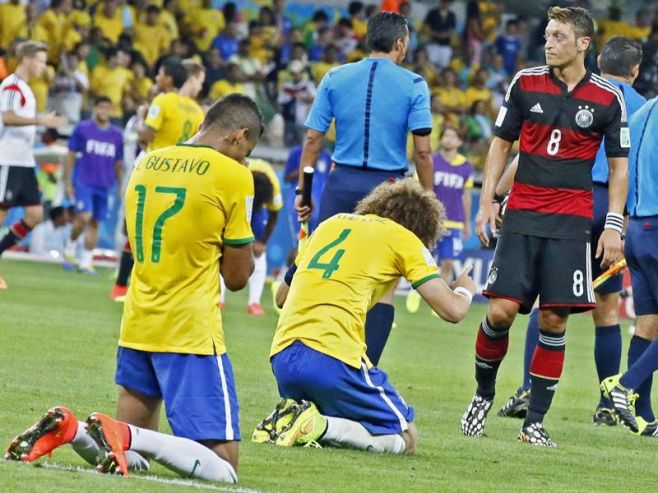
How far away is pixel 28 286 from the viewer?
17625 mm

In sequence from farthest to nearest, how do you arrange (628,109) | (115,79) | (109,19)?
(109,19), (115,79), (628,109)

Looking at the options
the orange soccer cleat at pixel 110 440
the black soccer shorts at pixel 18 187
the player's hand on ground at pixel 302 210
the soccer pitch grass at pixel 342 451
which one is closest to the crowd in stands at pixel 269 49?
the black soccer shorts at pixel 18 187

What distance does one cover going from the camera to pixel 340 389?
25.4 feet

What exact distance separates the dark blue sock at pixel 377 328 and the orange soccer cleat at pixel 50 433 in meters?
3.78

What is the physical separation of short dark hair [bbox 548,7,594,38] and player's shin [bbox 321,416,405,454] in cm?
245

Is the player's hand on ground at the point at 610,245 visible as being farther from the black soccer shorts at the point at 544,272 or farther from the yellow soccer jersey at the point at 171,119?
the yellow soccer jersey at the point at 171,119

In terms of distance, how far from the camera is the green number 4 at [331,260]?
786cm

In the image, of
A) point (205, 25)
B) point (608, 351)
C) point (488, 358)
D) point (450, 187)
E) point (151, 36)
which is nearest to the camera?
point (488, 358)

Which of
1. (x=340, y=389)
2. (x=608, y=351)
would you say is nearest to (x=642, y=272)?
(x=608, y=351)

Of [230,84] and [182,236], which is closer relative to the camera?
[182,236]

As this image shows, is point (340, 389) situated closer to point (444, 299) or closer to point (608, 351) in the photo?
point (444, 299)

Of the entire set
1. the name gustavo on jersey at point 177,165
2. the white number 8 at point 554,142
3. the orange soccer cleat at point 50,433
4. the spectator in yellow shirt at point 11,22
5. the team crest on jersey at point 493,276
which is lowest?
the spectator in yellow shirt at point 11,22

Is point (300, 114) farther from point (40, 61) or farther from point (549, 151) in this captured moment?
point (549, 151)

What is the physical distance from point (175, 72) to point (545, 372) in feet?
26.6
